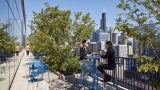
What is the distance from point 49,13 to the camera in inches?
577

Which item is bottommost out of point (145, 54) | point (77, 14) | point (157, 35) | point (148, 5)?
point (145, 54)

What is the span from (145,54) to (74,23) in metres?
8.38

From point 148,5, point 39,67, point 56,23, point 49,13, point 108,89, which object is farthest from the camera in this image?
point 49,13

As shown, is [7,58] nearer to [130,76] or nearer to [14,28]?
[130,76]

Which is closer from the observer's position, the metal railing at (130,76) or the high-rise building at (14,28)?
the metal railing at (130,76)

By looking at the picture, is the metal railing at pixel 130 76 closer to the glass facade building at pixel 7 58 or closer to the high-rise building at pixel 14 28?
the glass facade building at pixel 7 58

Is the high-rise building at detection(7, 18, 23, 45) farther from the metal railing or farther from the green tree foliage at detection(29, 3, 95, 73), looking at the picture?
the metal railing

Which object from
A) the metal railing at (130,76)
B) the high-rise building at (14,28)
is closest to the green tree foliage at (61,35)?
the high-rise building at (14,28)

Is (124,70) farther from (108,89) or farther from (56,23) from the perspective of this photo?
(56,23)

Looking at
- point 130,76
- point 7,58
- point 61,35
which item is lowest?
point 130,76

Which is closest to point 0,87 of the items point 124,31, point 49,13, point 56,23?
point 124,31

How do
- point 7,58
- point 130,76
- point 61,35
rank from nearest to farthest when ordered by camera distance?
point 130,76
point 7,58
point 61,35

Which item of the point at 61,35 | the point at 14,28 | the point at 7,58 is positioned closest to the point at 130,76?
the point at 7,58

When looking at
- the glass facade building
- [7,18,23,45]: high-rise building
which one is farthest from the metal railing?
[7,18,23,45]: high-rise building
